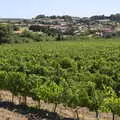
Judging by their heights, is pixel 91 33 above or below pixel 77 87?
below

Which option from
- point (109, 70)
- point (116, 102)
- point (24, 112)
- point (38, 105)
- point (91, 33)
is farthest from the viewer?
point (91, 33)

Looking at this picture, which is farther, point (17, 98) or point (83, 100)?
point (17, 98)

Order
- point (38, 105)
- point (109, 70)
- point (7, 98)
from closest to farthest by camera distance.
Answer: point (38, 105), point (7, 98), point (109, 70)

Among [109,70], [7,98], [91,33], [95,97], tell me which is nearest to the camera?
[95,97]

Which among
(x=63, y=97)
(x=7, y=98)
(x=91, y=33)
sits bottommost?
(x=91, y=33)

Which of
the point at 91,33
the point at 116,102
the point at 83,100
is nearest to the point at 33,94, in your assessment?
the point at 83,100

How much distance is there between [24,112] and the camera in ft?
47.2

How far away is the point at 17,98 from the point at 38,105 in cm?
277

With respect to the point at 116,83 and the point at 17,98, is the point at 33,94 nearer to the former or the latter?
the point at 17,98

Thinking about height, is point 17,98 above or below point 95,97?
below

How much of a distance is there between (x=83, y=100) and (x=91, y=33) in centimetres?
9364

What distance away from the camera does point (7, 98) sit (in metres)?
17.5

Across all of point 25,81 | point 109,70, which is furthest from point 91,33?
point 25,81

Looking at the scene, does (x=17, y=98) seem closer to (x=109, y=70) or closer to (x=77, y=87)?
(x=77, y=87)
